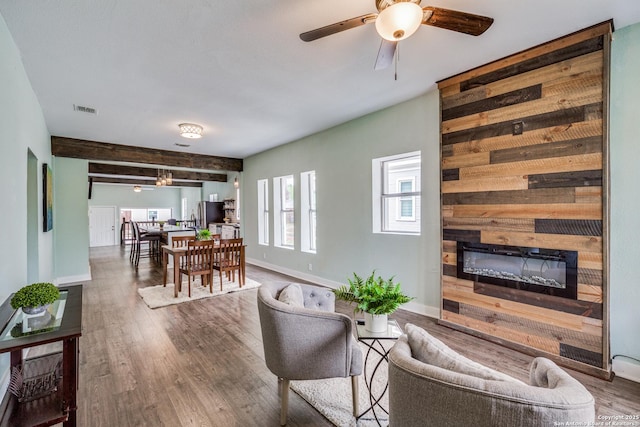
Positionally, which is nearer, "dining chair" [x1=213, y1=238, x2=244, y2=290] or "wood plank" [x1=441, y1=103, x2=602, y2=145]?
"wood plank" [x1=441, y1=103, x2=602, y2=145]

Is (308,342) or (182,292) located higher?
(308,342)

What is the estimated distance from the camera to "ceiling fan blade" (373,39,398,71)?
1951mm

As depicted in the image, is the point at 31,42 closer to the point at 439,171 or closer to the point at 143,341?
the point at 143,341

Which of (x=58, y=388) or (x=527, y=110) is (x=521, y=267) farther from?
(x=58, y=388)

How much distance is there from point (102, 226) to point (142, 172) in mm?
4945

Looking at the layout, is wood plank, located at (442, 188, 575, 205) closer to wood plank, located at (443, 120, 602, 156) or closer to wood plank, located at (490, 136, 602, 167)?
wood plank, located at (490, 136, 602, 167)

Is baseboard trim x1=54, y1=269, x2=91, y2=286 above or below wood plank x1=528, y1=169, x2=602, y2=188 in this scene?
below

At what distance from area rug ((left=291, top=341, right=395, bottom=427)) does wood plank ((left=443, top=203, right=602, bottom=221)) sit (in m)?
1.81

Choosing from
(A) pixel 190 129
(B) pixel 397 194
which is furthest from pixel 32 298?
(B) pixel 397 194

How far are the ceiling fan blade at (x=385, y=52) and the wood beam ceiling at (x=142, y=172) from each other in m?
7.82

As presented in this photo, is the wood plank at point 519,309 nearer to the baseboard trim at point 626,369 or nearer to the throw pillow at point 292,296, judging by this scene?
the baseboard trim at point 626,369

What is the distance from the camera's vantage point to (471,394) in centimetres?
86

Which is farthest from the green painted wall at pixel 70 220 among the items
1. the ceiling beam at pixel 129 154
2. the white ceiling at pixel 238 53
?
the white ceiling at pixel 238 53

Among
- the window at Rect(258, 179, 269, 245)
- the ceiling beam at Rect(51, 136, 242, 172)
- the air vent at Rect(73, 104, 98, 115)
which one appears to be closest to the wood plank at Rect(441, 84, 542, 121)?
the air vent at Rect(73, 104, 98, 115)
